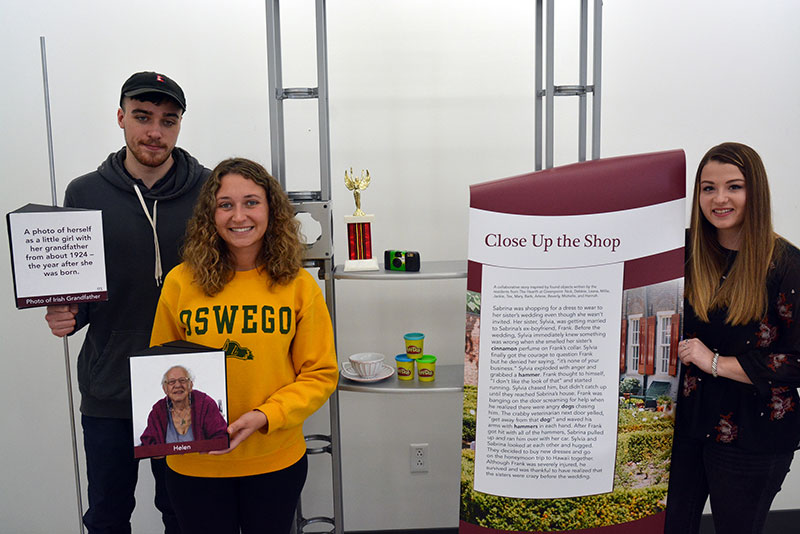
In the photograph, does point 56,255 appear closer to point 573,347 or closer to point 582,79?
point 573,347

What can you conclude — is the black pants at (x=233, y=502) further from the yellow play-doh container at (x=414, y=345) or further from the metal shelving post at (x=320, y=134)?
the yellow play-doh container at (x=414, y=345)

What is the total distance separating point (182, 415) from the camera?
1.20 m

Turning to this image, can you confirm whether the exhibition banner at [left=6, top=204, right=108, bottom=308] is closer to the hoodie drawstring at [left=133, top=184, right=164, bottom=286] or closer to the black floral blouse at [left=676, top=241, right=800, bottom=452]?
the hoodie drawstring at [left=133, top=184, right=164, bottom=286]

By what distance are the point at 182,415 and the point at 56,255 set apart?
530mm

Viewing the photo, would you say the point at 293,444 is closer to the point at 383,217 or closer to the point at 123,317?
the point at 123,317

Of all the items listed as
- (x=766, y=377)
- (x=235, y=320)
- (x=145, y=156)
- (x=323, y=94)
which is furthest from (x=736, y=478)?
(x=145, y=156)

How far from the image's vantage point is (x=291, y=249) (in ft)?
4.53

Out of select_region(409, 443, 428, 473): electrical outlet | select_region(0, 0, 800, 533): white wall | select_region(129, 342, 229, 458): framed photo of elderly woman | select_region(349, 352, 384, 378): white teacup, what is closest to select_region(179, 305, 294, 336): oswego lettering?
select_region(129, 342, 229, 458): framed photo of elderly woman

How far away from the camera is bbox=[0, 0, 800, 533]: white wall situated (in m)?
2.07

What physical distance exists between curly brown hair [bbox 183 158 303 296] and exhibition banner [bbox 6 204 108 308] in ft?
0.77

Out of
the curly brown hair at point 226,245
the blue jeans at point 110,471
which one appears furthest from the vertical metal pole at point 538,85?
the blue jeans at point 110,471

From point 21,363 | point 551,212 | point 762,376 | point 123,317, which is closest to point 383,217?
point 551,212

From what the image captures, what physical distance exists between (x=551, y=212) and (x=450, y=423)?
1.11m

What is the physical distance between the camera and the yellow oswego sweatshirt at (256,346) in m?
1.30
